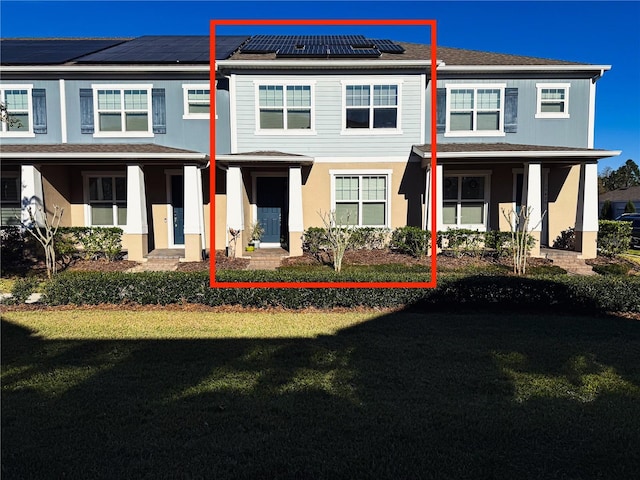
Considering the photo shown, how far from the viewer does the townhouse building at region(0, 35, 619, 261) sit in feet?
47.6

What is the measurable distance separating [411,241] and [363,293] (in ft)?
18.3

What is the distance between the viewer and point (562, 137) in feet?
49.7

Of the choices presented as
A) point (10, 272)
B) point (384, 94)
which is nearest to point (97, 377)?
point (10, 272)

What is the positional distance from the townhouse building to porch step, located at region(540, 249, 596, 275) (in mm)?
634

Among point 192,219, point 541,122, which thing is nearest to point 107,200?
point 192,219

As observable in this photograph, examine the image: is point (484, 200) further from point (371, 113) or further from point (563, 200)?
point (371, 113)

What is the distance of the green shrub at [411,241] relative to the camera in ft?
43.0

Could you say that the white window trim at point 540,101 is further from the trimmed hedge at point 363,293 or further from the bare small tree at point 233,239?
the bare small tree at point 233,239

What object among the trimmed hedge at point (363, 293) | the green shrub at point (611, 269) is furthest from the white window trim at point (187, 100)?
the green shrub at point (611, 269)

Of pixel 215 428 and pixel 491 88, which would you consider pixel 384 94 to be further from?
pixel 215 428

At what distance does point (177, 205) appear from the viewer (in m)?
15.2

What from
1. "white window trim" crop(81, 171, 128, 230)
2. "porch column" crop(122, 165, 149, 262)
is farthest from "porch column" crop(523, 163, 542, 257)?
"white window trim" crop(81, 171, 128, 230)

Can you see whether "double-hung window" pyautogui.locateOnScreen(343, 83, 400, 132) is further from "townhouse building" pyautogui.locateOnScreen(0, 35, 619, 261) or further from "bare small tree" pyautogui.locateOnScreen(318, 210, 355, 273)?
"bare small tree" pyautogui.locateOnScreen(318, 210, 355, 273)

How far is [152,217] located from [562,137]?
47.8ft
